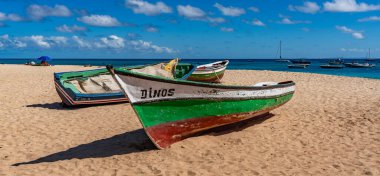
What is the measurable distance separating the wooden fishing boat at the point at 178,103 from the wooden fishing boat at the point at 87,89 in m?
5.63

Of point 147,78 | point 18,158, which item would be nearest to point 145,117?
point 147,78

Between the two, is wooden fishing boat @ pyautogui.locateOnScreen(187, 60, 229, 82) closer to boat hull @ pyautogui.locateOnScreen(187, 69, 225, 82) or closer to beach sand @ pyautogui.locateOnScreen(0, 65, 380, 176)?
boat hull @ pyautogui.locateOnScreen(187, 69, 225, 82)

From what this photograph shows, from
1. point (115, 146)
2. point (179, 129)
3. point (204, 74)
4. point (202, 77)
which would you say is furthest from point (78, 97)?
point (204, 74)

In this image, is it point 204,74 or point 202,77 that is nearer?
point 202,77

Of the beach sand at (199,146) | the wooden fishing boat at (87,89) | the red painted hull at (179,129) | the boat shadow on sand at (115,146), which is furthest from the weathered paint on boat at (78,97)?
the red painted hull at (179,129)

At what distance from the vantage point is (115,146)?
296 inches

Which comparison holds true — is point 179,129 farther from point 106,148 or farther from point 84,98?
point 84,98

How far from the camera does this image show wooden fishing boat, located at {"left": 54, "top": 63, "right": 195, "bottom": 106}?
39.1ft

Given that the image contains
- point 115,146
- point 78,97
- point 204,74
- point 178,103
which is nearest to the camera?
point 178,103

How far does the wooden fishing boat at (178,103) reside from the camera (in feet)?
20.6

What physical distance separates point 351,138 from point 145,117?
4.82 meters

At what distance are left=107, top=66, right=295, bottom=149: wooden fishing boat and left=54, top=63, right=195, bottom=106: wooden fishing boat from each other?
563 cm

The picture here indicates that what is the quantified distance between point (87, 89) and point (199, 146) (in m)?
7.22

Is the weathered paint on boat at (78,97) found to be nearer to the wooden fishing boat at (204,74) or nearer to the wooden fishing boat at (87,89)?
the wooden fishing boat at (87,89)
